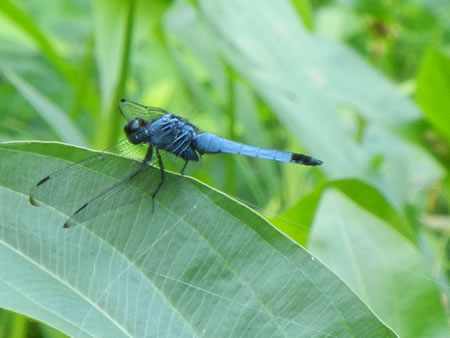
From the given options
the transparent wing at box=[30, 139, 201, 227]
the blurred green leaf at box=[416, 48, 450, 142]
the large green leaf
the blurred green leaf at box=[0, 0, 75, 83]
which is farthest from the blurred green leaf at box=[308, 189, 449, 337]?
the blurred green leaf at box=[0, 0, 75, 83]

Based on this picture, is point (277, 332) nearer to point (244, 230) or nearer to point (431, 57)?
point (244, 230)

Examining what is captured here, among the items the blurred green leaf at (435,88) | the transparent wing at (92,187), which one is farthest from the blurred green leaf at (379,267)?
the blurred green leaf at (435,88)

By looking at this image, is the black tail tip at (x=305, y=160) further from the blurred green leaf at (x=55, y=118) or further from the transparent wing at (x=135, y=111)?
the blurred green leaf at (x=55, y=118)

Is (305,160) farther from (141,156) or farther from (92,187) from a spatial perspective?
(92,187)

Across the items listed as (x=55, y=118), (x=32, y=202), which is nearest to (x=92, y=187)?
(x=32, y=202)

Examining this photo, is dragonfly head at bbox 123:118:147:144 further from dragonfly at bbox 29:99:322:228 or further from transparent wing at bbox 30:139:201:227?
transparent wing at bbox 30:139:201:227

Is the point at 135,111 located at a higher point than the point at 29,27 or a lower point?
lower
